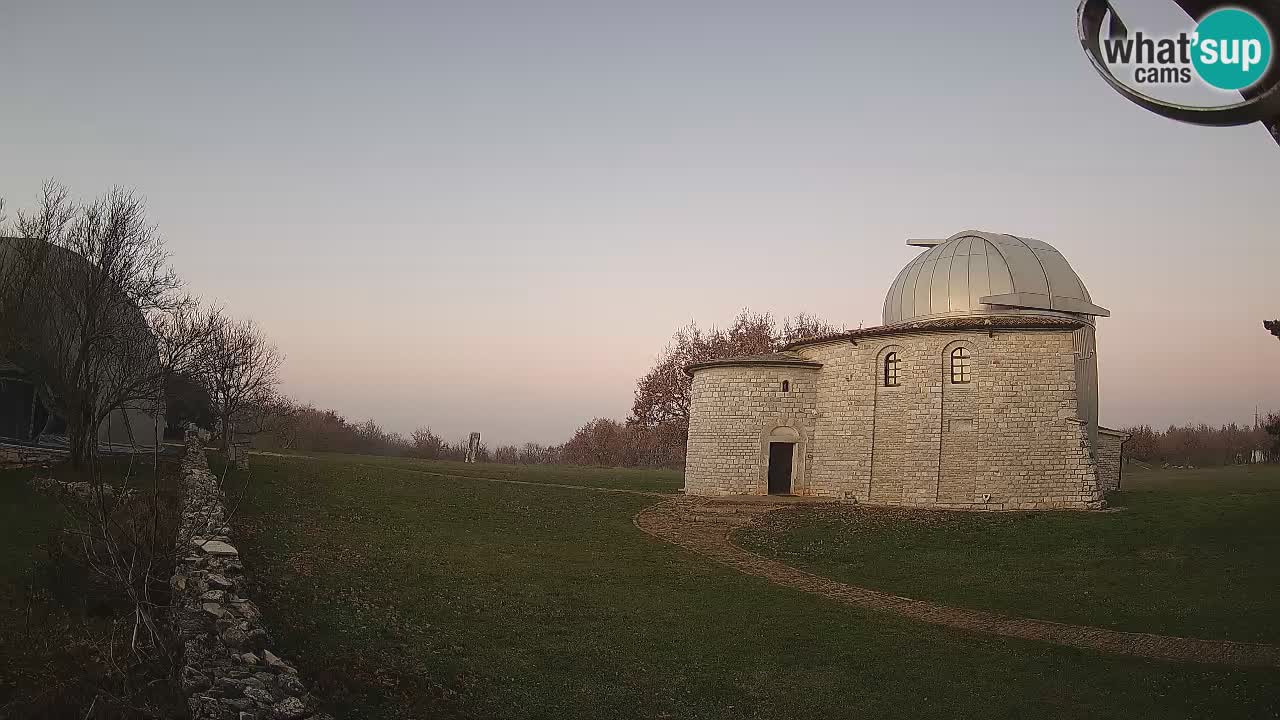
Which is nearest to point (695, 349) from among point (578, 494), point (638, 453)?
point (638, 453)

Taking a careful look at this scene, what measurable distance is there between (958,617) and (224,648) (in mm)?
10967

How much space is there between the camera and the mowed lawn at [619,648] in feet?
28.9

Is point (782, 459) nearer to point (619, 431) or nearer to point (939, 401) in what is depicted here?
point (939, 401)

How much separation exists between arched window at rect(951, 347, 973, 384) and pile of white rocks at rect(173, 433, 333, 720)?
2038cm

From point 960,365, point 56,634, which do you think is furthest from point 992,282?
point 56,634

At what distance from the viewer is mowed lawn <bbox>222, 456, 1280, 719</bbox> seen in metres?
8.81

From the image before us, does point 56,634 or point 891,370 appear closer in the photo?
point 56,634

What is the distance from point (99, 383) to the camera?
21.5 metres

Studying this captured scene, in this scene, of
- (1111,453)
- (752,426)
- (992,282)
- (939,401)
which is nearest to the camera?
(939,401)

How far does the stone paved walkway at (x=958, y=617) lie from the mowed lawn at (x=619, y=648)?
66cm

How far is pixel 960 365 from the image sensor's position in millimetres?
24422

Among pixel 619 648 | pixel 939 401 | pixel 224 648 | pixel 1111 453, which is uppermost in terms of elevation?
pixel 939 401

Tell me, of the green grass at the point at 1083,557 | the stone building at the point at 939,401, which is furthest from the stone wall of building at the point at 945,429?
the green grass at the point at 1083,557

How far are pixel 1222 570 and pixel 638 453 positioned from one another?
4908 centimetres
